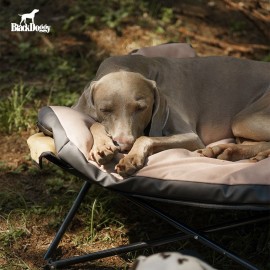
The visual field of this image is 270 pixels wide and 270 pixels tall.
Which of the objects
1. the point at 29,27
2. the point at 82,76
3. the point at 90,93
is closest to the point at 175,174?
the point at 90,93

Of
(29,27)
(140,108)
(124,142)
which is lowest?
(29,27)

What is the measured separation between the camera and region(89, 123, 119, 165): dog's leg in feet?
11.1

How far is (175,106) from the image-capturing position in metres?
4.12

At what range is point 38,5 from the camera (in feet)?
22.2

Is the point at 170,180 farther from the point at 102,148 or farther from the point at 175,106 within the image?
the point at 175,106

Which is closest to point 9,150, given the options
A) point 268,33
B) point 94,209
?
point 94,209

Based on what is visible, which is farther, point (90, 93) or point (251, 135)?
point (251, 135)

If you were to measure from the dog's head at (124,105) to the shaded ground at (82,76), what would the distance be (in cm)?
65

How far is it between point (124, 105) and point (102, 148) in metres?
0.34

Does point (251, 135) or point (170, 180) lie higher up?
point (170, 180)

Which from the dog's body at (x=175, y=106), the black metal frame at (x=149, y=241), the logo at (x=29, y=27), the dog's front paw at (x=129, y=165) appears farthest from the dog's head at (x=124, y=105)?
the logo at (x=29, y=27)

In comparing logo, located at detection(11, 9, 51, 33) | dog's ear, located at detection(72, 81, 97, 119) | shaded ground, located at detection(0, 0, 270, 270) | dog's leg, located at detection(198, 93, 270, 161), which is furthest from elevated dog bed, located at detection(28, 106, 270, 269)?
logo, located at detection(11, 9, 51, 33)

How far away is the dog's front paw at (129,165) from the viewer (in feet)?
10.8

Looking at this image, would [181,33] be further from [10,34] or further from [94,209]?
[94,209]
